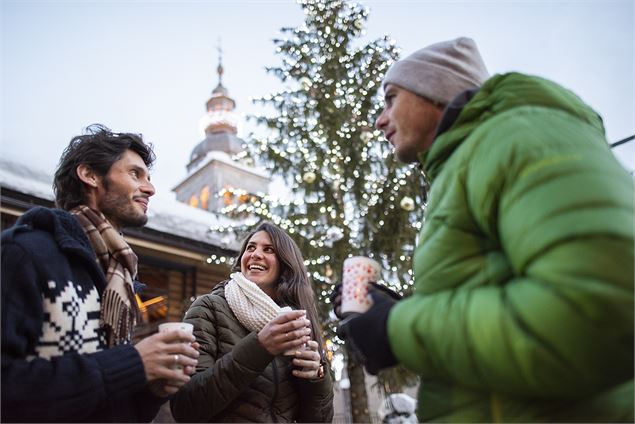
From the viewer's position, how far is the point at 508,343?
104cm

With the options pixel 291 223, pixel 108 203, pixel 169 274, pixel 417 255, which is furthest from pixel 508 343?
pixel 169 274

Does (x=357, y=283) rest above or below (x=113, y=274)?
below

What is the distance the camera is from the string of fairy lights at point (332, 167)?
9320 millimetres

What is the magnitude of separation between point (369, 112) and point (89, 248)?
8.65 metres

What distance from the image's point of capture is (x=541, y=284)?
1.02 m

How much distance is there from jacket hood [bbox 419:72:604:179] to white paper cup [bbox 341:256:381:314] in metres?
0.39

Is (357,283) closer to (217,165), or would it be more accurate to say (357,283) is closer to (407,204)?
(407,204)

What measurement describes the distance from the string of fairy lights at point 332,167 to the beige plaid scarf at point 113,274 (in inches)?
266

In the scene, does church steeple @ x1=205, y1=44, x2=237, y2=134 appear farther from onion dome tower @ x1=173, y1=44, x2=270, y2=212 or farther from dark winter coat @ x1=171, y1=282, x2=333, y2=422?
dark winter coat @ x1=171, y1=282, x2=333, y2=422

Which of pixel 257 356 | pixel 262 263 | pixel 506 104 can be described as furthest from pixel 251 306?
pixel 506 104

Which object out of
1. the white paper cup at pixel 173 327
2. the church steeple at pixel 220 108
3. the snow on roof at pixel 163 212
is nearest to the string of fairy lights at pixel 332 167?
the snow on roof at pixel 163 212

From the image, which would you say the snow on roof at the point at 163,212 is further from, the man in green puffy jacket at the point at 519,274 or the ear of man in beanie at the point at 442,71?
the man in green puffy jacket at the point at 519,274

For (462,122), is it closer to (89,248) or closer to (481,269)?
(481,269)

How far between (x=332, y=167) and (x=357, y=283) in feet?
27.0
